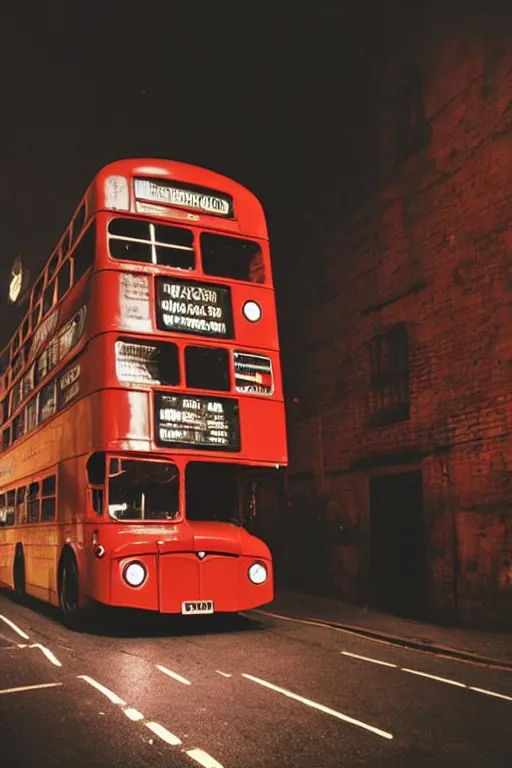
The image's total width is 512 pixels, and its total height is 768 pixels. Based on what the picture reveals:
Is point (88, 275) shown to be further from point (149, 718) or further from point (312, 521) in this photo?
point (312, 521)

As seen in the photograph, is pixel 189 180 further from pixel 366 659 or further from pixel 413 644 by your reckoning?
pixel 413 644

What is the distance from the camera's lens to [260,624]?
11938mm

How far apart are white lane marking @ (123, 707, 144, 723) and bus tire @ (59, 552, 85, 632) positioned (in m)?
4.70

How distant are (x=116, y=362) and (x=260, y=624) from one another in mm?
4841

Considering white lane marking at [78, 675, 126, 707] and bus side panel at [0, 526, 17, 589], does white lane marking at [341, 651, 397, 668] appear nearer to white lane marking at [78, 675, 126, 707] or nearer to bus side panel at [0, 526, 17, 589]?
white lane marking at [78, 675, 126, 707]

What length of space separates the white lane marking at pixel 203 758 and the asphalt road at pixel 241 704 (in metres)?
0.01

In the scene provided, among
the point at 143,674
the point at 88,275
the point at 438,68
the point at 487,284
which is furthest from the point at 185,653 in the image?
the point at 438,68

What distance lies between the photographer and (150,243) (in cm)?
1078

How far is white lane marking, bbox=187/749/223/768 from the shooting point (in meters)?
4.81

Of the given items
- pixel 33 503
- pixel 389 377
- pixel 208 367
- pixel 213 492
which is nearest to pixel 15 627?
pixel 33 503

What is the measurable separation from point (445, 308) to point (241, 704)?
8.07m

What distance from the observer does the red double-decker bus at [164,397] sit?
10039 millimetres

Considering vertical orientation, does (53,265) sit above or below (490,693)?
above

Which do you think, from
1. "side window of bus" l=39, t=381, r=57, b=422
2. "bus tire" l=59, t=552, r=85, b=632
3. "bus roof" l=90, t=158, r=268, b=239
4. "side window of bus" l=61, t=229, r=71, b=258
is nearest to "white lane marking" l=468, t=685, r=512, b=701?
"bus tire" l=59, t=552, r=85, b=632
